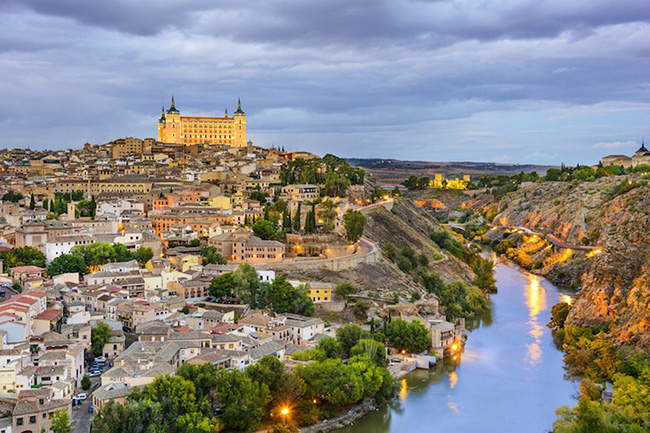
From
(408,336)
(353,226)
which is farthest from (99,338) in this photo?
(353,226)

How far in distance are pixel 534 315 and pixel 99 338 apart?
2111cm

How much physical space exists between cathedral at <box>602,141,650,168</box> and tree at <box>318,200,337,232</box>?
47142 mm

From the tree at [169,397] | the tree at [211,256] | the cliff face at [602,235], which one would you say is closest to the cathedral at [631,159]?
the cliff face at [602,235]

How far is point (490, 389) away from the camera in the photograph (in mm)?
22219

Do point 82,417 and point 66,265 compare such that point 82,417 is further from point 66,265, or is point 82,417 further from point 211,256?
point 211,256

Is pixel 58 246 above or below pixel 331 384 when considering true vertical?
above

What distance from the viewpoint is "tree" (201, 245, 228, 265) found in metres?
29.7

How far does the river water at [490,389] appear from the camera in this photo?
19625 mm

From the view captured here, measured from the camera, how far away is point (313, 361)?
2020cm

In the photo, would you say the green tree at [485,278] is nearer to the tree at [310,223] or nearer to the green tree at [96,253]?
the tree at [310,223]

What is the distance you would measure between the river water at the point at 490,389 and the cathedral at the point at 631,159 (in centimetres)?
4850

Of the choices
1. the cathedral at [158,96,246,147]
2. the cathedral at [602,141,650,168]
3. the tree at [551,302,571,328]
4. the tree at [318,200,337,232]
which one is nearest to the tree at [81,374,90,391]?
the tree at [318,200,337,232]

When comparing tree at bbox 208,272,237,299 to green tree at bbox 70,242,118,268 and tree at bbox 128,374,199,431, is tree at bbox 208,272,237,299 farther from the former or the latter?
tree at bbox 128,374,199,431

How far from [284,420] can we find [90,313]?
28.0 feet
